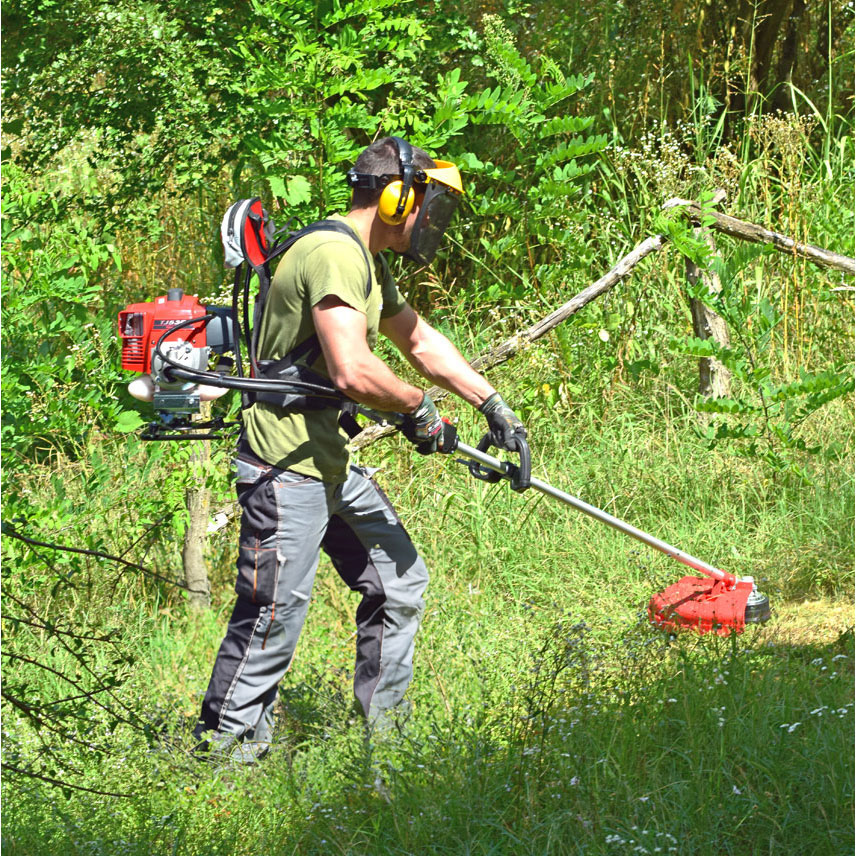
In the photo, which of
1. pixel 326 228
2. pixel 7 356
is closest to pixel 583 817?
pixel 326 228

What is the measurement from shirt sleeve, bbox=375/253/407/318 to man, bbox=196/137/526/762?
0.07 metres

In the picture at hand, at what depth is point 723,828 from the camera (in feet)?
10.0

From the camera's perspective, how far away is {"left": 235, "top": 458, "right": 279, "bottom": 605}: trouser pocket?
12.2 ft

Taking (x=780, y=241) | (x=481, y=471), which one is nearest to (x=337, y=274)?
(x=481, y=471)

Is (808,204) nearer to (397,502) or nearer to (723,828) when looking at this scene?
(397,502)

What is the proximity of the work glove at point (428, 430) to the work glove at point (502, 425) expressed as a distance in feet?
0.88

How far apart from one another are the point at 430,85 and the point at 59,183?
10.00ft

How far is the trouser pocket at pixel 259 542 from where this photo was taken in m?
3.71

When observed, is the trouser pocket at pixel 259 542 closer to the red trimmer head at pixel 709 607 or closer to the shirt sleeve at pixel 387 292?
the shirt sleeve at pixel 387 292

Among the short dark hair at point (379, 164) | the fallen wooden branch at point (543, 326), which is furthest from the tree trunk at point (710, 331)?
the short dark hair at point (379, 164)

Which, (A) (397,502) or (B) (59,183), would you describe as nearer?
(A) (397,502)

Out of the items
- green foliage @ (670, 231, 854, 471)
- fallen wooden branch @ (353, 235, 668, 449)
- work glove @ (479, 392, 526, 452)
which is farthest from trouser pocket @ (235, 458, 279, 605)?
green foliage @ (670, 231, 854, 471)

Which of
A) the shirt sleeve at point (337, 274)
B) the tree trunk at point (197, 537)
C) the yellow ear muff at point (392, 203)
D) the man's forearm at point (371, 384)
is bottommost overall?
the tree trunk at point (197, 537)

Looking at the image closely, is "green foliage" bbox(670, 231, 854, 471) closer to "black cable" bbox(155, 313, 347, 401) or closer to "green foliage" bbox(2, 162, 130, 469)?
"black cable" bbox(155, 313, 347, 401)
